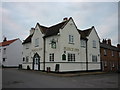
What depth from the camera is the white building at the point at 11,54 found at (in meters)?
37.2

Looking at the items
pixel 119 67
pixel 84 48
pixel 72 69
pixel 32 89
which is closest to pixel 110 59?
pixel 119 67

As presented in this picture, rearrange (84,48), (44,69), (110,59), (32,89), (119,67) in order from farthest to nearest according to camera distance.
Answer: (119,67), (110,59), (84,48), (44,69), (32,89)

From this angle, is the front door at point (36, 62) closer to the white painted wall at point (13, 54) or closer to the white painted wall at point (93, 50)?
the white painted wall at point (93, 50)

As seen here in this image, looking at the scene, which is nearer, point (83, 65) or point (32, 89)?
point (32, 89)

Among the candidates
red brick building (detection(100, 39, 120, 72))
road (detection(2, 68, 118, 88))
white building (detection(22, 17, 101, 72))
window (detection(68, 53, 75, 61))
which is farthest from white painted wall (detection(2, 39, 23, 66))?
road (detection(2, 68, 118, 88))

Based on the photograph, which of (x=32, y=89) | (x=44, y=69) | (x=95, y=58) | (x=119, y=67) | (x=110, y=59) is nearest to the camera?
(x=32, y=89)

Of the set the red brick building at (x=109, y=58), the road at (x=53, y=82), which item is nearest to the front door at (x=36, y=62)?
the road at (x=53, y=82)

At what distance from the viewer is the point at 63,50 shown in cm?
2197

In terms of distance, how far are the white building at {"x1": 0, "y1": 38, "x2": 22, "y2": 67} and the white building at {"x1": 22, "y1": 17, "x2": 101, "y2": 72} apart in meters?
10.0

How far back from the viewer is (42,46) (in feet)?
80.4

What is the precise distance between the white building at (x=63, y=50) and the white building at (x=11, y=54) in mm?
10030

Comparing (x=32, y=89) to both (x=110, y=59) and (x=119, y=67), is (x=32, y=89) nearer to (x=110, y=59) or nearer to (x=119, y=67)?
(x=110, y=59)

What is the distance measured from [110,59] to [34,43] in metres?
18.8

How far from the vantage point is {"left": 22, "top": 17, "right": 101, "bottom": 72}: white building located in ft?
72.0
